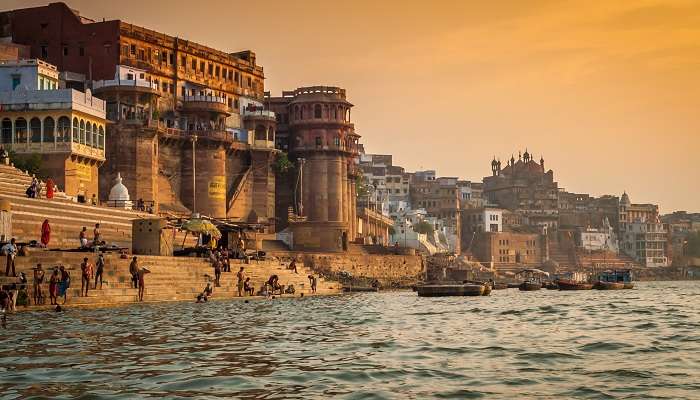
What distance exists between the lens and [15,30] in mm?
74375

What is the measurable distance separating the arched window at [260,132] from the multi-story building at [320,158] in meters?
4.51

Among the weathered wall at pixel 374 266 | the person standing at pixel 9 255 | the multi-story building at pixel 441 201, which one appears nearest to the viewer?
the person standing at pixel 9 255

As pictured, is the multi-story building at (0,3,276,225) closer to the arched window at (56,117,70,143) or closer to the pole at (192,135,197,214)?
the pole at (192,135,197,214)

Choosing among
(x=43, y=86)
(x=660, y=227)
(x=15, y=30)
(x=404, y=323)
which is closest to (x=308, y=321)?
(x=404, y=323)

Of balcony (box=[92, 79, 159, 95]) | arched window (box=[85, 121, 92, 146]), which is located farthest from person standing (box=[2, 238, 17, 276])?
balcony (box=[92, 79, 159, 95])

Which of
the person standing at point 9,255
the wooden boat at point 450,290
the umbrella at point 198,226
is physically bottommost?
the wooden boat at point 450,290

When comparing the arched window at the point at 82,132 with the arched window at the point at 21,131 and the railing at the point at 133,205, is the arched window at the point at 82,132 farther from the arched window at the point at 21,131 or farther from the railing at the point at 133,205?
the railing at the point at 133,205

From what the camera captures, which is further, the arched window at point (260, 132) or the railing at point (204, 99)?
the arched window at point (260, 132)

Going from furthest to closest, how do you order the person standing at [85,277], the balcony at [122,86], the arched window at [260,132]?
1. the arched window at [260,132]
2. the balcony at [122,86]
3. the person standing at [85,277]

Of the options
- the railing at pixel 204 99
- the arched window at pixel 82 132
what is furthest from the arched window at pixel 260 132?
the arched window at pixel 82 132

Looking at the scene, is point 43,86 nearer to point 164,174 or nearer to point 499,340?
point 164,174

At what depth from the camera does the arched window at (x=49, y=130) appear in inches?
2313

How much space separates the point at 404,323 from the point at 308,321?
3090 mm

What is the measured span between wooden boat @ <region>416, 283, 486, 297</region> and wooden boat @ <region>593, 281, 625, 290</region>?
73.2ft
